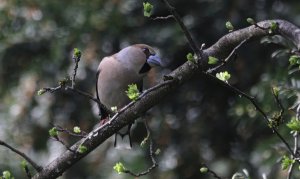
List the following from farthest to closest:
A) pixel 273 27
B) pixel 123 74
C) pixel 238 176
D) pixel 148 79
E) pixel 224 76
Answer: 1. pixel 148 79
2. pixel 123 74
3. pixel 238 176
4. pixel 273 27
5. pixel 224 76

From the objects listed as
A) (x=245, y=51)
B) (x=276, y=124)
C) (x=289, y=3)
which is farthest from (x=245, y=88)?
(x=276, y=124)

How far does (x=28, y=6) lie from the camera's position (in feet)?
20.9

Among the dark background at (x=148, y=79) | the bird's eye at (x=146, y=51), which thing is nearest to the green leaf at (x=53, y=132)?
the bird's eye at (x=146, y=51)

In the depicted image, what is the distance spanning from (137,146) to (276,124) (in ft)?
12.3

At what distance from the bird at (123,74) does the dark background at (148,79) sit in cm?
90

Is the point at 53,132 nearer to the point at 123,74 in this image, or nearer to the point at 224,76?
Result: the point at 224,76

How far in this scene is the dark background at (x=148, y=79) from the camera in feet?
20.4

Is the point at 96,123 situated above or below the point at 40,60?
below

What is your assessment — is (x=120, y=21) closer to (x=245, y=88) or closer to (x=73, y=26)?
(x=73, y=26)

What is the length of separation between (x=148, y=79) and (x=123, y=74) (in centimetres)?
105

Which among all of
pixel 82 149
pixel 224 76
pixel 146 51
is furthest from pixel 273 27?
pixel 146 51

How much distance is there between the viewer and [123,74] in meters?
5.15

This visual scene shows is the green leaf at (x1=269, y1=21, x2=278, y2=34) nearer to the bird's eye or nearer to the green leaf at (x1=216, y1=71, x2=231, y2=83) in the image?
the green leaf at (x1=216, y1=71, x2=231, y2=83)

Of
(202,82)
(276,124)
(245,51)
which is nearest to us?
(276,124)
